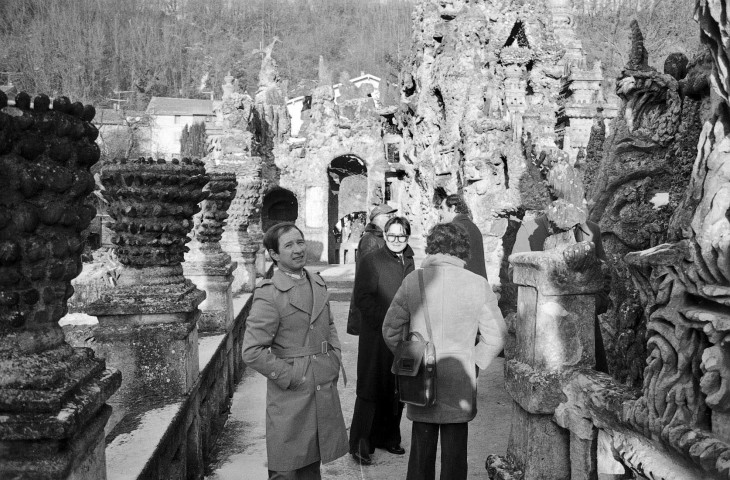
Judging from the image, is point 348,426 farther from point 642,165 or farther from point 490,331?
point 642,165

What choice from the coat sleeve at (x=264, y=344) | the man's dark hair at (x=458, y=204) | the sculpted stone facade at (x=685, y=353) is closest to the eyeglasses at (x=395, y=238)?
the coat sleeve at (x=264, y=344)

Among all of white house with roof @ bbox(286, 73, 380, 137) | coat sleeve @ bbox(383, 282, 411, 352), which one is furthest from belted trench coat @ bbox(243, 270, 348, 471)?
white house with roof @ bbox(286, 73, 380, 137)

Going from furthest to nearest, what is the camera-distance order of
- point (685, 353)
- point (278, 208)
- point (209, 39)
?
point (209, 39) → point (278, 208) → point (685, 353)

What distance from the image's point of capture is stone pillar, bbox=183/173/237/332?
699 cm

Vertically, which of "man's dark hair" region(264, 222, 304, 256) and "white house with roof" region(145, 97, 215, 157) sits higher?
"white house with roof" region(145, 97, 215, 157)

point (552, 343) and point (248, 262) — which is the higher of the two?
point (552, 343)

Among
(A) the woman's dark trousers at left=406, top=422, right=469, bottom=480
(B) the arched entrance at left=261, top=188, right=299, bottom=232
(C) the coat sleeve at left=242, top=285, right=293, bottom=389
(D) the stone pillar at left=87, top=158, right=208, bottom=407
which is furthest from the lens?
(B) the arched entrance at left=261, top=188, right=299, bottom=232

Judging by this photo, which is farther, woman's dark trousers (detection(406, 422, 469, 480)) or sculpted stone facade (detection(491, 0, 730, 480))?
woman's dark trousers (detection(406, 422, 469, 480))

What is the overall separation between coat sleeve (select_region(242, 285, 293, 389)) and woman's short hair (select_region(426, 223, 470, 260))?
93 cm

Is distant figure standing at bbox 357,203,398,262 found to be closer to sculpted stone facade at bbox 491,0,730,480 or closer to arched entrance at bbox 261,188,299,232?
sculpted stone facade at bbox 491,0,730,480

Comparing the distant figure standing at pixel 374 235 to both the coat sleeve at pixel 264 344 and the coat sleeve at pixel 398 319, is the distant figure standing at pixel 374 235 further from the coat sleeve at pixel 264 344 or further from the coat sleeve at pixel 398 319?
the coat sleeve at pixel 264 344

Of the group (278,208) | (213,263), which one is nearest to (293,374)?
(213,263)

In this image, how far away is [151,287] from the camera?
4668 mm

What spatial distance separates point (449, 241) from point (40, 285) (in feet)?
6.82
